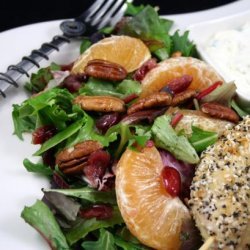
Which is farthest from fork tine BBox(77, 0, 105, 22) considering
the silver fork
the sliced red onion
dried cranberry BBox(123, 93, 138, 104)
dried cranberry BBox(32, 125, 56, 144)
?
the sliced red onion

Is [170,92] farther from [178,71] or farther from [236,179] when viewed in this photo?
[236,179]

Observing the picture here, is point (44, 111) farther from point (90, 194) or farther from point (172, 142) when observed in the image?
point (172, 142)

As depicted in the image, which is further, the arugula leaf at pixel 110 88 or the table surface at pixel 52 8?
the table surface at pixel 52 8

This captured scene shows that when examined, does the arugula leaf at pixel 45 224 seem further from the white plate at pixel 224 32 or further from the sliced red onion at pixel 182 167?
the white plate at pixel 224 32

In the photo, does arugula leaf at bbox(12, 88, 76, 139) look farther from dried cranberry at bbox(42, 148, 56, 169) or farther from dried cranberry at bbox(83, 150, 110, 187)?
dried cranberry at bbox(83, 150, 110, 187)

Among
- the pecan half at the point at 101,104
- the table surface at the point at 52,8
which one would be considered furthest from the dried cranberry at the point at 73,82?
the table surface at the point at 52,8

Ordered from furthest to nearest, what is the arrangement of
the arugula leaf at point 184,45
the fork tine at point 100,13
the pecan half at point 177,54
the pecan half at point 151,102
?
the fork tine at point 100,13 → the arugula leaf at point 184,45 → the pecan half at point 177,54 → the pecan half at point 151,102
